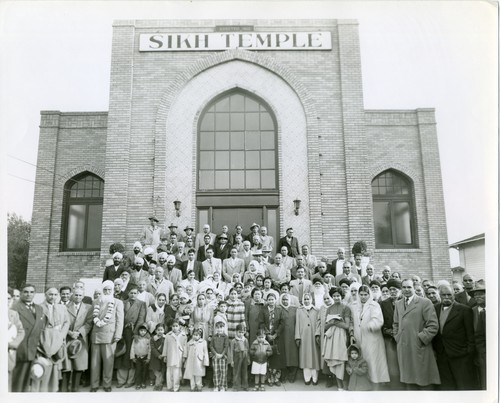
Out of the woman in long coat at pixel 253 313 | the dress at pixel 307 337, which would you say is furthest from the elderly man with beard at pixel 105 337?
the dress at pixel 307 337

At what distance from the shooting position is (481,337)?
6668 mm

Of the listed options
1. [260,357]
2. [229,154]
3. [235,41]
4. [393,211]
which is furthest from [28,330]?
[393,211]

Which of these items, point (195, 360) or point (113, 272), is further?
point (113, 272)

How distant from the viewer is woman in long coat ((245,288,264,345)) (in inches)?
278

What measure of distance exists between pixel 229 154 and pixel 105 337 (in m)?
5.27

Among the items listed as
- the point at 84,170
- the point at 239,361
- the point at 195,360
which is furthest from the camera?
the point at 84,170

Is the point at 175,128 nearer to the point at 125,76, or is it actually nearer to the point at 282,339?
the point at 125,76

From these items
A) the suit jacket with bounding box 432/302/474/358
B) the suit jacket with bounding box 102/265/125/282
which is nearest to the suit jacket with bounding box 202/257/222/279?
the suit jacket with bounding box 102/265/125/282

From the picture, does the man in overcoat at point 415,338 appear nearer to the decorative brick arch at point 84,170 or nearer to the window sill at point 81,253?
the window sill at point 81,253

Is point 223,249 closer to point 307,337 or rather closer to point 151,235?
point 151,235

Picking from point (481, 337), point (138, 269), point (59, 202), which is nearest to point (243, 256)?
point (138, 269)

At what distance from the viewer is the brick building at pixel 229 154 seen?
34.0 ft

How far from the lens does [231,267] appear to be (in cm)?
838

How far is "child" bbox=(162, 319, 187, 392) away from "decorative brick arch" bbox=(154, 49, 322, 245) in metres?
3.94
